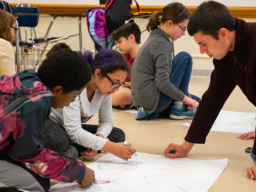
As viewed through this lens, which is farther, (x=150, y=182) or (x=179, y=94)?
(x=179, y=94)

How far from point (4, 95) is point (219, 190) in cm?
77

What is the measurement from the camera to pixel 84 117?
4.52 feet

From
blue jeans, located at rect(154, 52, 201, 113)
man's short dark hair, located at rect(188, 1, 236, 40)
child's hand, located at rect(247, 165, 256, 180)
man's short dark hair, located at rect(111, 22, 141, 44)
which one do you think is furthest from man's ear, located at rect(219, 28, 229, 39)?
man's short dark hair, located at rect(111, 22, 141, 44)

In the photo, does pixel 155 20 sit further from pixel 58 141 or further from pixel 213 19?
pixel 58 141

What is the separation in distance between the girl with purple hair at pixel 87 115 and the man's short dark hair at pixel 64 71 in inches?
16.3

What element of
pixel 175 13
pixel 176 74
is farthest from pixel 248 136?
pixel 175 13

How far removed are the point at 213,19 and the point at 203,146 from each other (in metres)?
0.72

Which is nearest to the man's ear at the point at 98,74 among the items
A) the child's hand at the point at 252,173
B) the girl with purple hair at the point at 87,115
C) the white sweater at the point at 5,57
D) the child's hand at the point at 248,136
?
the girl with purple hair at the point at 87,115

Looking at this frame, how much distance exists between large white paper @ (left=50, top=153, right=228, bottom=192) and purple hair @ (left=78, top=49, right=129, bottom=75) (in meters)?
0.39

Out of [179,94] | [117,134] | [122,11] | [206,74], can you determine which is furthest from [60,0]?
[117,134]

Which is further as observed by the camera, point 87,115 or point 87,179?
point 87,115

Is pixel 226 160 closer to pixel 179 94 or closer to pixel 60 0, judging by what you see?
pixel 179 94

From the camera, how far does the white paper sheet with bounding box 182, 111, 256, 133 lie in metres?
1.86

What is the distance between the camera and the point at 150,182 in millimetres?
1087
